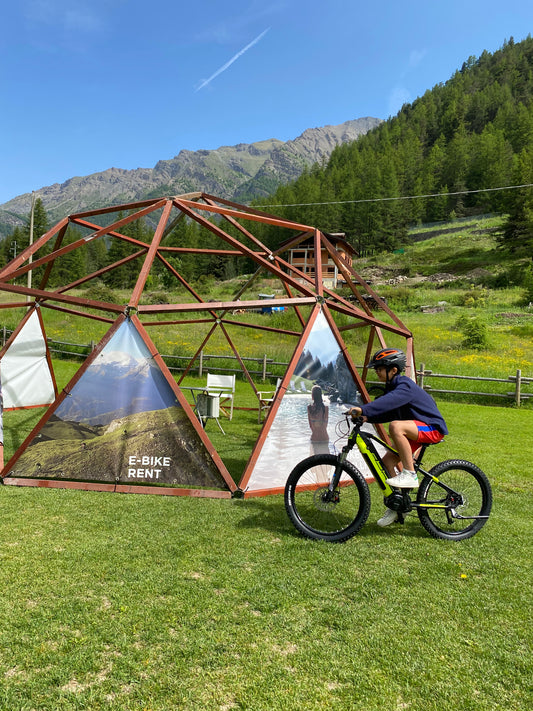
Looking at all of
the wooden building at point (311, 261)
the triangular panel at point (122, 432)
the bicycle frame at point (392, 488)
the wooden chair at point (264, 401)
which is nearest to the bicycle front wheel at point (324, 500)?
the bicycle frame at point (392, 488)

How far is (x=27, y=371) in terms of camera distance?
475 inches

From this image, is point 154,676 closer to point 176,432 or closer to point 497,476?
point 176,432

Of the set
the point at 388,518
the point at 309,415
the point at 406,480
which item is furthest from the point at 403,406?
the point at 309,415

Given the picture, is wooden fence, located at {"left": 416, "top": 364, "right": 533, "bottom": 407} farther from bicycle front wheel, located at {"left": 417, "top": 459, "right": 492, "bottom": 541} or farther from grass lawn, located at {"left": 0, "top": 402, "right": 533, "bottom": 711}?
bicycle front wheel, located at {"left": 417, "top": 459, "right": 492, "bottom": 541}

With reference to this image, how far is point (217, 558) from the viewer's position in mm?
4172

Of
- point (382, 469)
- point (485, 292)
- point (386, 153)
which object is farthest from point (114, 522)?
point (386, 153)

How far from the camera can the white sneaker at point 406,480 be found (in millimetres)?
4520

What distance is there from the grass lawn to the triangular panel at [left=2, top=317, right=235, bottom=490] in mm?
571

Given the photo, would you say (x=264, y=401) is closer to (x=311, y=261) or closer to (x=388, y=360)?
(x=388, y=360)

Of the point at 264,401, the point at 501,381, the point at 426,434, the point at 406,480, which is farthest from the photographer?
the point at 501,381

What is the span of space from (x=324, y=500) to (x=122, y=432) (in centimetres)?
290

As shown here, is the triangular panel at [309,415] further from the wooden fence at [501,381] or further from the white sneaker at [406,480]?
the wooden fence at [501,381]

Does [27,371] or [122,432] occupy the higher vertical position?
[27,371]

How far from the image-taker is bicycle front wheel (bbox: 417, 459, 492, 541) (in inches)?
188
